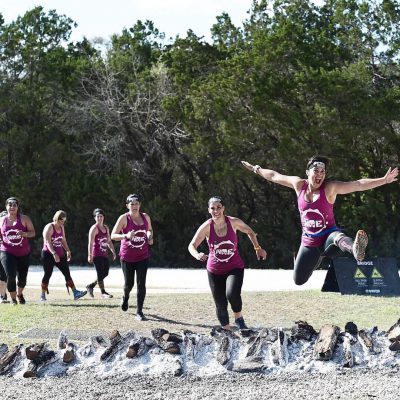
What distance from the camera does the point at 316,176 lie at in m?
8.38

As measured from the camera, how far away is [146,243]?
440 inches

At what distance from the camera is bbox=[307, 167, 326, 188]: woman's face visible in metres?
8.37

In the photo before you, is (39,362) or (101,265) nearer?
(39,362)

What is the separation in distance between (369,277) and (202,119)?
13.8 meters

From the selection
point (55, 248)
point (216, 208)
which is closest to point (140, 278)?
point (216, 208)

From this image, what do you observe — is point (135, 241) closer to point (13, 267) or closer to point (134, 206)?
point (134, 206)

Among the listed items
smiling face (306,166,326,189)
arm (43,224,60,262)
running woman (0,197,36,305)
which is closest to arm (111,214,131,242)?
running woman (0,197,36,305)

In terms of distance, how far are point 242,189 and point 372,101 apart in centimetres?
740

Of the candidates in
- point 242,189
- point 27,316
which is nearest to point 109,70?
point 242,189

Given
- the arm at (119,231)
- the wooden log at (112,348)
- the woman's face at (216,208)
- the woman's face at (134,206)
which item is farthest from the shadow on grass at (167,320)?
the wooden log at (112,348)

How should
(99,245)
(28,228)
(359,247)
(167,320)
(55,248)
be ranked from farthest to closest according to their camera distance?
(99,245) → (55,248) → (28,228) → (167,320) → (359,247)

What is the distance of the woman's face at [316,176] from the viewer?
8.37 meters

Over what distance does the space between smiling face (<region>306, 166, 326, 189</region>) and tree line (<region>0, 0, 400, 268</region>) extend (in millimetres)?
15760

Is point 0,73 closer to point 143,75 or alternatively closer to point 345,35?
point 143,75
